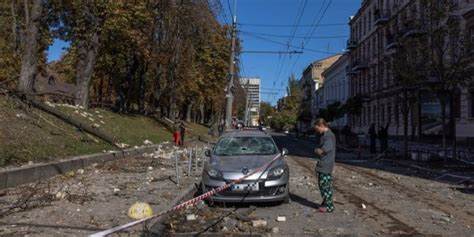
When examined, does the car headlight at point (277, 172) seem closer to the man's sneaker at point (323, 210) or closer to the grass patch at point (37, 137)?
the man's sneaker at point (323, 210)

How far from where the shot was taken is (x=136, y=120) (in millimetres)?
37562

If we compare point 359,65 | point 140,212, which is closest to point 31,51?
point 140,212

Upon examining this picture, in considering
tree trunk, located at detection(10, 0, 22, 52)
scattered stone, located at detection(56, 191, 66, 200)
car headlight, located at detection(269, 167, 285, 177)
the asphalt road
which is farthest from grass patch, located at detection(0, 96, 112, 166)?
tree trunk, located at detection(10, 0, 22, 52)

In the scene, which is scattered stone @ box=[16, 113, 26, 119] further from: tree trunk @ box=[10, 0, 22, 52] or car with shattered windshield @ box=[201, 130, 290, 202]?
tree trunk @ box=[10, 0, 22, 52]

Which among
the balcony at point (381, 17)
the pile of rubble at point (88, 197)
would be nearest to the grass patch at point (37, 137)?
the pile of rubble at point (88, 197)

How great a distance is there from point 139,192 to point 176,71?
33598 mm

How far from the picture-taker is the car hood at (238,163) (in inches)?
424

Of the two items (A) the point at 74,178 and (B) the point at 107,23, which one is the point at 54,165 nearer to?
(A) the point at 74,178

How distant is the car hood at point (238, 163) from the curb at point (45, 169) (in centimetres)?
422

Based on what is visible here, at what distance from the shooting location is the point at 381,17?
179ft

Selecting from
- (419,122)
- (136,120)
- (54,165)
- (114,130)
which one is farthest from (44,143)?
(419,122)

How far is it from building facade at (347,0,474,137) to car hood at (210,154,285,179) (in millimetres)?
15518

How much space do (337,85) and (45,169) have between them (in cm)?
7656

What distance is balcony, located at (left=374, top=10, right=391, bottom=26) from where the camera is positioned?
5346 cm
